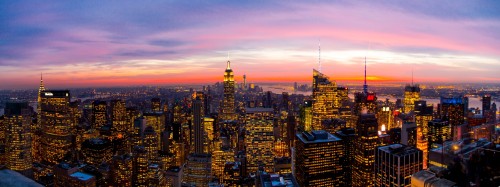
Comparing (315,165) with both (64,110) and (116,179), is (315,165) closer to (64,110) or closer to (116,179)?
(116,179)

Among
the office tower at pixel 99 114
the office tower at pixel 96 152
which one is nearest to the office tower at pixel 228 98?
the office tower at pixel 99 114

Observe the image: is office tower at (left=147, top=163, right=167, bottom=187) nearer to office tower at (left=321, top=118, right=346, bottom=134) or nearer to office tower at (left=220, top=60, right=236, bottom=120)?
office tower at (left=321, top=118, right=346, bottom=134)

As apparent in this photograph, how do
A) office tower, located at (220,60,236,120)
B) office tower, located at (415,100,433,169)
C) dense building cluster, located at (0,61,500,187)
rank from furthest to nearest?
1. office tower, located at (220,60,236,120)
2. office tower, located at (415,100,433,169)
3. dense building cluster, located at (0,61,500,187)

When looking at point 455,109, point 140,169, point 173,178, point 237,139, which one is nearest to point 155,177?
point 173,178

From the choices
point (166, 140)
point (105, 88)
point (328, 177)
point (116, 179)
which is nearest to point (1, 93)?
point (116, 179)

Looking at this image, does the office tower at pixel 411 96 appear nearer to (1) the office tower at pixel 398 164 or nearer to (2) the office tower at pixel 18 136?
(1) the office tower at pixel 398 164

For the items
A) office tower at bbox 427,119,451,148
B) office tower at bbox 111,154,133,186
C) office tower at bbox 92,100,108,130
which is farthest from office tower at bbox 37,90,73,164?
office tower at bbox 427,119,451,148
